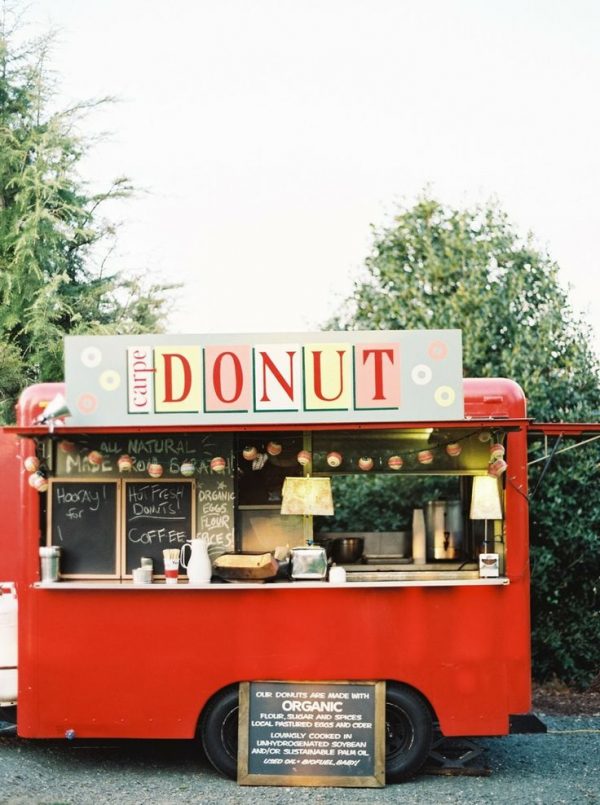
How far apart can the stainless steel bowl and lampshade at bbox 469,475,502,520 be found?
95cm

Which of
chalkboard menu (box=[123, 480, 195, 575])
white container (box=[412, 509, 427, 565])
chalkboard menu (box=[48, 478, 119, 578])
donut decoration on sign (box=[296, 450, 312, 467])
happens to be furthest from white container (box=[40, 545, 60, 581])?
white container (box=[412, 509, 427, 565])

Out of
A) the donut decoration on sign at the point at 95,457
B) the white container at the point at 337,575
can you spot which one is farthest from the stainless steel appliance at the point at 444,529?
the donut decoration on sign at the point at 95,457

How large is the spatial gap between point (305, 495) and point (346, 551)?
659 millimetres

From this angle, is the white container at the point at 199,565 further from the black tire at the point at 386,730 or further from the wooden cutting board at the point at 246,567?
the black tire at the point at 386,730

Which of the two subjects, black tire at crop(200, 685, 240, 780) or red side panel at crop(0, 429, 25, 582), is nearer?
black tire at crop(200, 685, 240, 780)

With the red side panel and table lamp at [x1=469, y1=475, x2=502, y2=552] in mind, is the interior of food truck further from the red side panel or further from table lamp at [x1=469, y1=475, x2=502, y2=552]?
the red side panel

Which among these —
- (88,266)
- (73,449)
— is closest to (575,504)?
(73,449)

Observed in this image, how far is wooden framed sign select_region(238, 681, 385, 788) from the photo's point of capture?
6070 millimetres

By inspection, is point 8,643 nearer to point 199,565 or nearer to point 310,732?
point 199,565

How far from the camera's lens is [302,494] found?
643cm

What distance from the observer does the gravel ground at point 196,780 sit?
19.0ft

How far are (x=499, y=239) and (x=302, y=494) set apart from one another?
5.37 meters

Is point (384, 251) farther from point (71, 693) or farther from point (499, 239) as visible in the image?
point (71, 693)

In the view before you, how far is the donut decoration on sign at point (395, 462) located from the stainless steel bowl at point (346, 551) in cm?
68
